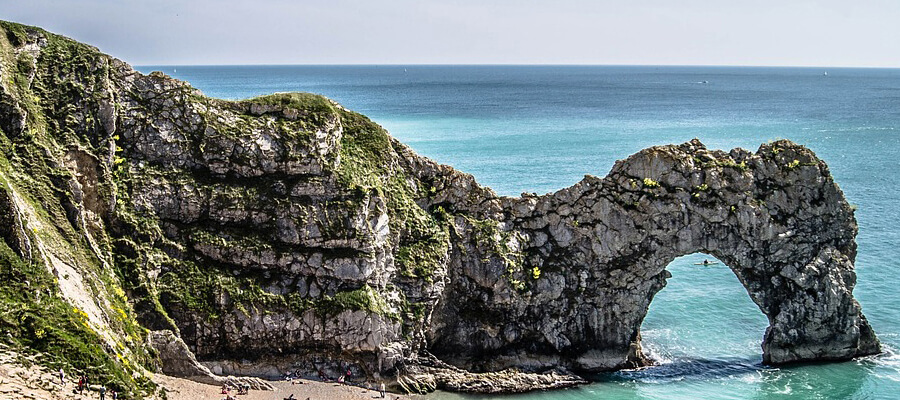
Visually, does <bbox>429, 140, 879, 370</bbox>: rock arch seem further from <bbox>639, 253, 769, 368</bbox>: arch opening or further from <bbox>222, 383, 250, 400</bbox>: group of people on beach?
<bbox>222, 383, 250, 400</bbox>: group of people on beach

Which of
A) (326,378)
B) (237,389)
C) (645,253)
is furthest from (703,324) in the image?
(237,389)

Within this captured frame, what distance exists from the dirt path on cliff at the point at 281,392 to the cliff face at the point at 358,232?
192cm

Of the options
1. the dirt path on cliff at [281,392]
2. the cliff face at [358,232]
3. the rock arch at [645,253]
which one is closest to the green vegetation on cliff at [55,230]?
the cliff face at [358,232]

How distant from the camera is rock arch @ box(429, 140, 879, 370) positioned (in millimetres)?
49344

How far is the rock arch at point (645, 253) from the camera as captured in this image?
4934 cm

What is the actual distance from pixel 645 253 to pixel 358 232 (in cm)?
Result: 1814

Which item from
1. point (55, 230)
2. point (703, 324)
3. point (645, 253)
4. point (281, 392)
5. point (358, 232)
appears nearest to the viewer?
point (55, 230)

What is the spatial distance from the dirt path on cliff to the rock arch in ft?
27.1

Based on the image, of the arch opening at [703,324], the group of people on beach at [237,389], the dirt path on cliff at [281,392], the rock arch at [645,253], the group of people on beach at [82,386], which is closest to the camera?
the group of people on beach at [82,386]

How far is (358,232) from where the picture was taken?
Answer: 45812 mm

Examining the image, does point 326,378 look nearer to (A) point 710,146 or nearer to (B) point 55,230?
(B) point 55,230

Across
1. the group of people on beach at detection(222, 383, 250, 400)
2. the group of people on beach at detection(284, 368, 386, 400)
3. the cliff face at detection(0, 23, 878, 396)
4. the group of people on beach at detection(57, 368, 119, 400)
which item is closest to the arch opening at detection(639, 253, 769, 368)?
the cliff face at detection(0, 23, 878, 396)

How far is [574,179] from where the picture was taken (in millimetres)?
86188

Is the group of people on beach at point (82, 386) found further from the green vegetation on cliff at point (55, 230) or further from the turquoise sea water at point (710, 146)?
the turquoise sea water at point (710, 146)
